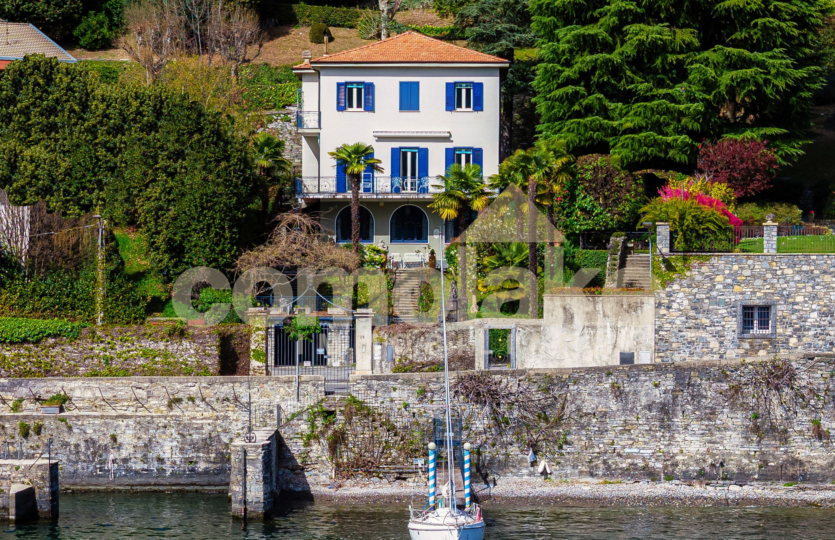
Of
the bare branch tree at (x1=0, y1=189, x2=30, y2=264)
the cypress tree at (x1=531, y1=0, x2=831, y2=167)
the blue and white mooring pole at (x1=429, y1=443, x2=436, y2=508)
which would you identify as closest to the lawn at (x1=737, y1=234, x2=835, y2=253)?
the cypress tree at (x1=531, y1=0, x2=831, y2=167)

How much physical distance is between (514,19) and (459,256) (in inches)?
615

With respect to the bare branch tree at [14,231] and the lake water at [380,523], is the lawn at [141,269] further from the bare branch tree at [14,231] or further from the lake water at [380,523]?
the lake water at [380,523]

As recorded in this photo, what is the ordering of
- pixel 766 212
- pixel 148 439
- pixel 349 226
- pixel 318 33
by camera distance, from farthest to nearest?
pixel 318 33 → pixel 349 226 → pixel 766 212 → pixel 148 439

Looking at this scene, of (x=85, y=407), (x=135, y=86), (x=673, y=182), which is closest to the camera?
(x=85, y=407)

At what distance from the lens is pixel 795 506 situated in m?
27.3

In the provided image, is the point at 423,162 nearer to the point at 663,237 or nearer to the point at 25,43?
the point at 663,237

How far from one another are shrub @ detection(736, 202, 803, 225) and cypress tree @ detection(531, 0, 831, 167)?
2426 millimetres

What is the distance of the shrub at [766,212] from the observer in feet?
120

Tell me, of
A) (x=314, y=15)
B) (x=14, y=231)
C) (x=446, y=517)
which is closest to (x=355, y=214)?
(x=14, y=231)

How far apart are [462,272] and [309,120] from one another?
9759 mm

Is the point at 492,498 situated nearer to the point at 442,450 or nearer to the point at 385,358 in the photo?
the point at 442,450

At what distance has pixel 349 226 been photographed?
41438mm

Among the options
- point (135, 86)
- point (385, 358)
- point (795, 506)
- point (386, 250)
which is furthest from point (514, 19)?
point (795, 506)

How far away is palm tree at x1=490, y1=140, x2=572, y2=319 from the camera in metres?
34.4
